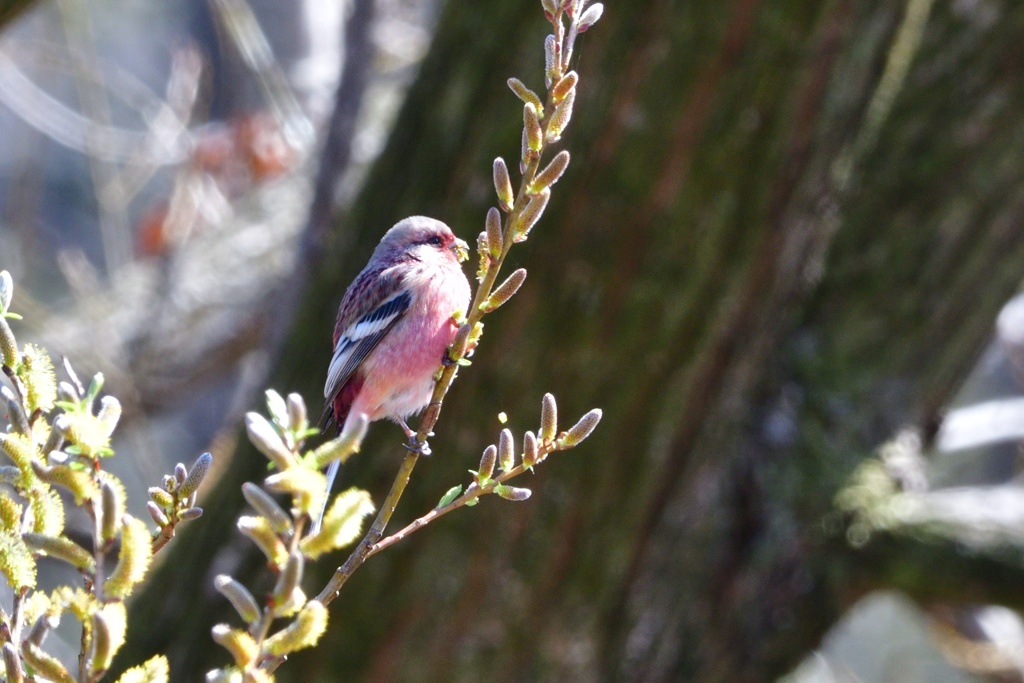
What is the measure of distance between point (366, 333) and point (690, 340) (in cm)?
Result: 119

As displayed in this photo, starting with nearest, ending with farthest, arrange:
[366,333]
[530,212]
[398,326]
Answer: [530,212]
[398,326]
[366,333]

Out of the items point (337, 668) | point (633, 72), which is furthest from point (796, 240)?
point (337, 668)

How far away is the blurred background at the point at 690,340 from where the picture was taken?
354 cm

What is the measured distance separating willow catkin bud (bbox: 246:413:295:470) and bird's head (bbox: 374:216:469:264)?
1.90 m

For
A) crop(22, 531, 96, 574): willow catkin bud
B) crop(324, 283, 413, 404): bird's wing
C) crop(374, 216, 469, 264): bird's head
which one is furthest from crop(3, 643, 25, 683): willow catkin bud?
crop(374, 216, 469, 264): bird's head

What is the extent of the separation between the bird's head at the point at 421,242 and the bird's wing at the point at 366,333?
0.13m

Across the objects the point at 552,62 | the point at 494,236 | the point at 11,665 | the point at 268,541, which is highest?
the point at 552,62

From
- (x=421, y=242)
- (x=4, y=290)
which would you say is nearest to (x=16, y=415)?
(x=4, y=290)

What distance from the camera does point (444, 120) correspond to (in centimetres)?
361

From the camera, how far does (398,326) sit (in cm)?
294

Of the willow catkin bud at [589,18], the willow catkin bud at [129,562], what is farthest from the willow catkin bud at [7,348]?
the willow catkin bud at [589,18]

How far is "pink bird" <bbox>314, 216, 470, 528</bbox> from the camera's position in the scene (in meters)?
2.86

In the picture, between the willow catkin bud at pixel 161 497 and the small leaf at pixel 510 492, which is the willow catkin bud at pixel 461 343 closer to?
the small leaf at pixel 510 492

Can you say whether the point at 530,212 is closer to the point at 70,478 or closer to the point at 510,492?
the point at 510,492
